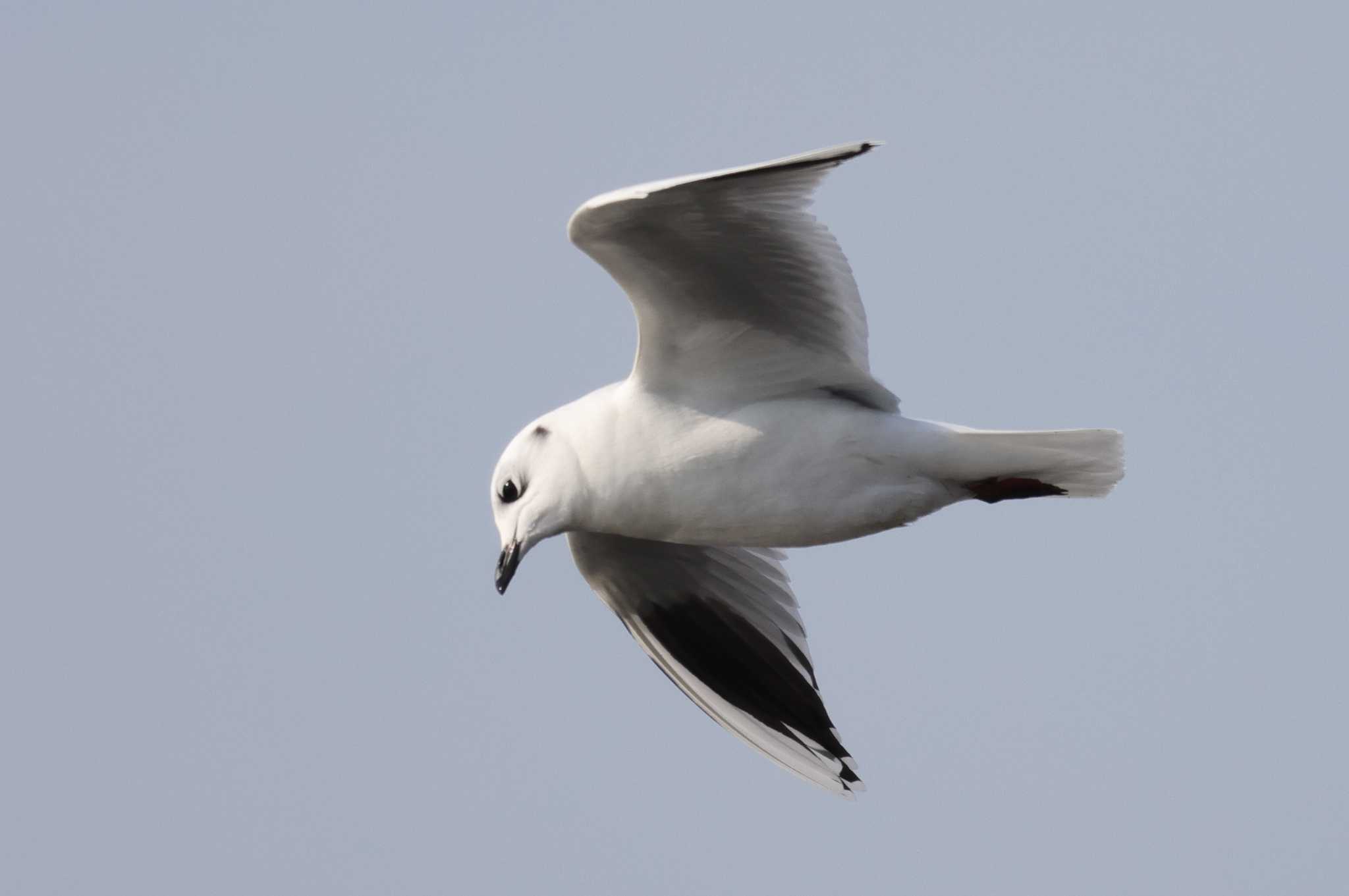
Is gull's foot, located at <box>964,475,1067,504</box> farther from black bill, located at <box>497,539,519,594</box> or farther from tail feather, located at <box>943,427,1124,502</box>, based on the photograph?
black bill, located at <box>497,539,519,594</box>

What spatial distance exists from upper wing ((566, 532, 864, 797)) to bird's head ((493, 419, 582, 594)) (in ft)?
4.08

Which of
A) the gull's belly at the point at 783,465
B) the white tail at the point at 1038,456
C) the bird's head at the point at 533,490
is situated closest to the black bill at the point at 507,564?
the bird's head at the point at 533,490

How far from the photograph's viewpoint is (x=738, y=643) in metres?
9.94

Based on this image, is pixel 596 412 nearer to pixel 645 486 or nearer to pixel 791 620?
pixel 645 486

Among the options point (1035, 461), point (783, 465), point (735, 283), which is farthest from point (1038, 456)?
point (735, 283)

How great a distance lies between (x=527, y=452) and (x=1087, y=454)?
82.6 inches

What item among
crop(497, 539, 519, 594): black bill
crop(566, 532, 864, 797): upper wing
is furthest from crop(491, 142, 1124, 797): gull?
crop(566, 532, 864, 797): upper wing

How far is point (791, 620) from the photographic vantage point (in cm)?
997

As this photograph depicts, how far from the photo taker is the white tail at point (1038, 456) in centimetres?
830

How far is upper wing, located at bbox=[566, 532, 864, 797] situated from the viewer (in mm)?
9875

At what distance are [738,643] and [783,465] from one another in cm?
181

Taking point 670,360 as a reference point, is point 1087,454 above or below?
below

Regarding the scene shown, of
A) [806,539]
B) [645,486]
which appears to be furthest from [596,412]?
[806,539]

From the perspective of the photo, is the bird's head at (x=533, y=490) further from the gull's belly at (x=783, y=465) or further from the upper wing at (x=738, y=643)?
the upper wing at (x=738, y=643)
